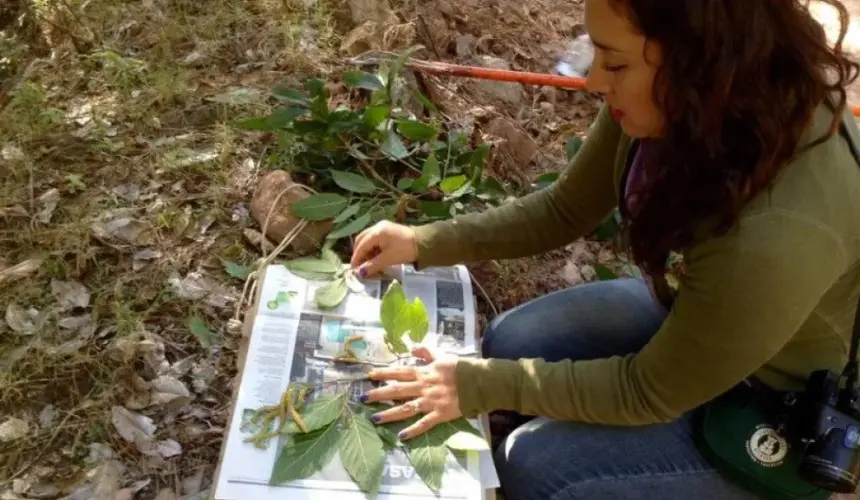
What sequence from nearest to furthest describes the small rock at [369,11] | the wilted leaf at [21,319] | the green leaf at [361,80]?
the wilted leaf at [21,319]
the green leaf at [361,80]
the small rock at [369,11]

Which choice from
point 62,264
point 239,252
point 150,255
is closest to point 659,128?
point 239,252

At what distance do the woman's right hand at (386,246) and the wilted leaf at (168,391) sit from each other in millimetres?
409

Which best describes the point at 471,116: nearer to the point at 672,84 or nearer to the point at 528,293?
the point at 528,293

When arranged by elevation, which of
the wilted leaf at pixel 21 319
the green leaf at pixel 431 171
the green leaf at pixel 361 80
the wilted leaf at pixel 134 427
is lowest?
the wilted leaf at pixel 134 427

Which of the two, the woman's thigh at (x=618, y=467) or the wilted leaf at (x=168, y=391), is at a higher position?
the woman's thigh at (x=618, y=467)

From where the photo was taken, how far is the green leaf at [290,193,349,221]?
1.65m

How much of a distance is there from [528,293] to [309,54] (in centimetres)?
93

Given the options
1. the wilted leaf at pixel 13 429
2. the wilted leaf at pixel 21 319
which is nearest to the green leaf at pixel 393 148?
the wilted leaf at pixel 21 319

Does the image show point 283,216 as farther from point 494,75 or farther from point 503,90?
point 503,90

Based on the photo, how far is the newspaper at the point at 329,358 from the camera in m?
1.14

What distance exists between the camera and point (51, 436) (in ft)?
4.53

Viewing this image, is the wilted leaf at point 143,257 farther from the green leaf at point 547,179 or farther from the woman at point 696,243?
the green leaf at point 547,179

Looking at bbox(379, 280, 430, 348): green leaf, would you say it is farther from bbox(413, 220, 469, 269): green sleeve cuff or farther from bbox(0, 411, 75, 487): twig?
bbox(0, 411, 75, 487): twig

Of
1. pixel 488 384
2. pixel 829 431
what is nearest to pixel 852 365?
pixel 829 431
